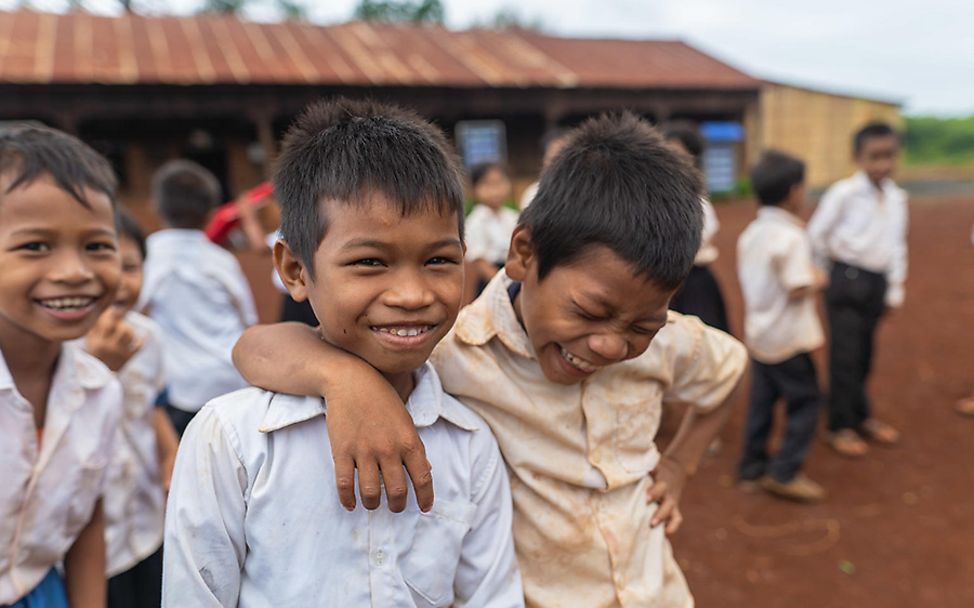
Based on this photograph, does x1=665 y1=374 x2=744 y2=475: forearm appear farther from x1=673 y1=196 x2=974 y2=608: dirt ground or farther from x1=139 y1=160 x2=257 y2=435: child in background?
x1=139 y1=160 x2=257 y2=435: child in background

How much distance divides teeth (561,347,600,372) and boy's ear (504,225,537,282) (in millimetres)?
169

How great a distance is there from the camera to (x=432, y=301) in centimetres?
96

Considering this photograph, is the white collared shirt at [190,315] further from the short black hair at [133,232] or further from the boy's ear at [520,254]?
the boy's ear at [520,254]

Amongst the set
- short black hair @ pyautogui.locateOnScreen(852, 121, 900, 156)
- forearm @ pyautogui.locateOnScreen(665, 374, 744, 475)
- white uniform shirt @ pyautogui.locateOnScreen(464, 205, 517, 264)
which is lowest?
white uniform shirt @ pyautogui.locateOnScreen(464, 205, 517, 264)

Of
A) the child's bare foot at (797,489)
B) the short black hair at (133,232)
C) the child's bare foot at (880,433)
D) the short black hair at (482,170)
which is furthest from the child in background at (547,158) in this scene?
the child's bare foot at (880,433)

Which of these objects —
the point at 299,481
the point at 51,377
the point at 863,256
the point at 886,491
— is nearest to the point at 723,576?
the point at 886,491

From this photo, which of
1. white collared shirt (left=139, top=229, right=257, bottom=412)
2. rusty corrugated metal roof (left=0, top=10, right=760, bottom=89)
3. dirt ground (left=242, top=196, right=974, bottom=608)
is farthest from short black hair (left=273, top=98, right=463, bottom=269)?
rusty corrugated metal roof (left=0, top=10, right=760, bottom=89)

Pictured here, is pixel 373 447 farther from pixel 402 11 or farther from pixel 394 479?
pixel 402 11

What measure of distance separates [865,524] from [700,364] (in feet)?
7.32

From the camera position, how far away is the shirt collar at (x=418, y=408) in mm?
991

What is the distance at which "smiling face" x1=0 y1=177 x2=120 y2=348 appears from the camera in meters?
1.19

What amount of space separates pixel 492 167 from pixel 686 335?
3.09m

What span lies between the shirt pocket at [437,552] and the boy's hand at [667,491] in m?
0.48

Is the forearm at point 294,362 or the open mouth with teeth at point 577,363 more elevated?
the forearm at point 294,362
